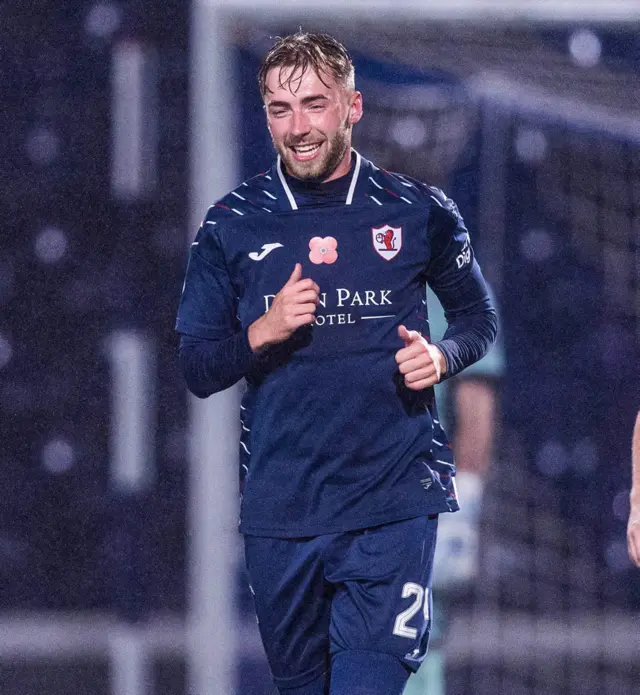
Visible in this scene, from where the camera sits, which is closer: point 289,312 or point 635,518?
point 289,312

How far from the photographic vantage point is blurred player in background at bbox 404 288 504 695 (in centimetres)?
299

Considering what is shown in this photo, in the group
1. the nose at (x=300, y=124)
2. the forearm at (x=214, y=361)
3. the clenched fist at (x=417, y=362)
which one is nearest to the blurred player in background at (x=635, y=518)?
the clenched fist at (x=417, y=362)

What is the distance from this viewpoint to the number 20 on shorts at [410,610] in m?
2.11

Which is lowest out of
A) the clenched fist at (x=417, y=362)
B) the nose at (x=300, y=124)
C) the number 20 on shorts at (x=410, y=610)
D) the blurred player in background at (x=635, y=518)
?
the number 20 on shorts at (x=410, y=610)

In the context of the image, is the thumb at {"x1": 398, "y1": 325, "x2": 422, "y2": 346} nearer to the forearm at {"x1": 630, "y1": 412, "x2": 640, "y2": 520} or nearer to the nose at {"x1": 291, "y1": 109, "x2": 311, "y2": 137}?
the nose at {"x1": 291, "y1": 109, "x2": 311, "y2": 137}

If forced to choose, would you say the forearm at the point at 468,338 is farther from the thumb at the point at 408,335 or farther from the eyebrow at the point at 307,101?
the eyebrow at the point at 307,101

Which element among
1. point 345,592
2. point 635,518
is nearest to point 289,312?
point 345,592

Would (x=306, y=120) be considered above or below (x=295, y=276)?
above

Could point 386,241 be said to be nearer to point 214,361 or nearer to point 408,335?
point 408,335

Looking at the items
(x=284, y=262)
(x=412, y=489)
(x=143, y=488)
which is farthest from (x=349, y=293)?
(x=143, y=488)

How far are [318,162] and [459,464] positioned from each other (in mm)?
1265

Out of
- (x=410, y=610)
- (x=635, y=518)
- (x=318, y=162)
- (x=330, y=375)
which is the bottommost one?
(x=410, y=610)

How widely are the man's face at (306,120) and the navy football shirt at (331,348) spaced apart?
63mm

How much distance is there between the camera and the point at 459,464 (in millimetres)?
3229
